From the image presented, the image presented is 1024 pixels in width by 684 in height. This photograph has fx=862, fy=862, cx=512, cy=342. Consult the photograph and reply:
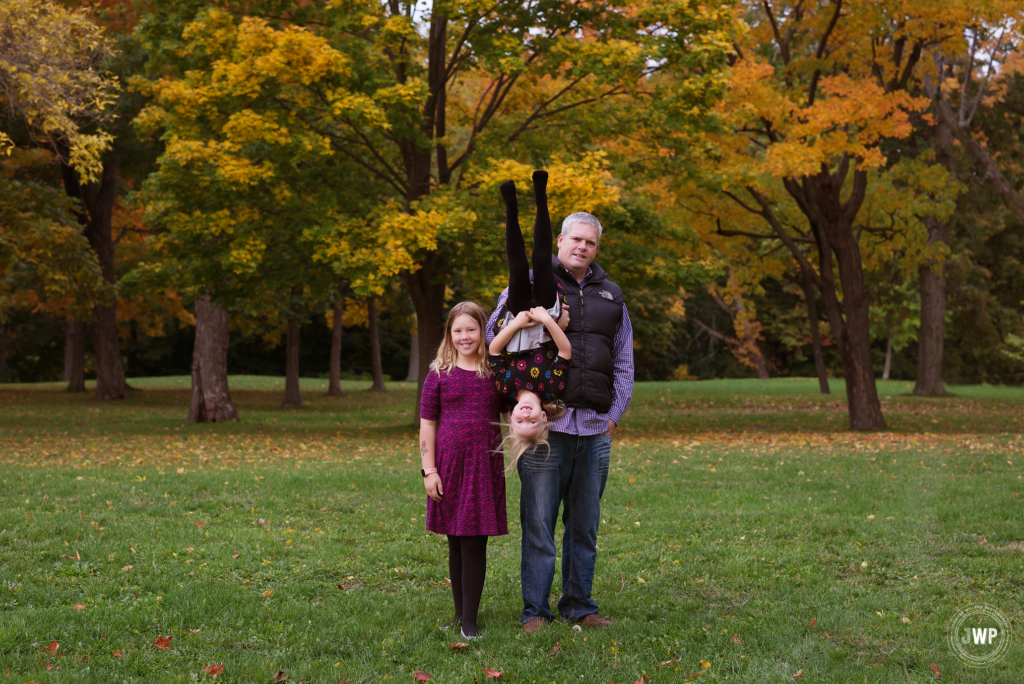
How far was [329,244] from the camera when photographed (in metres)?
13.0

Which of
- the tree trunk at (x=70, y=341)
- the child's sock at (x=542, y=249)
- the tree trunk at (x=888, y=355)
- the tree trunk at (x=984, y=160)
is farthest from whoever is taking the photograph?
the tree trunk at (x=888, y=355)

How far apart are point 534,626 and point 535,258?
188 centimetres

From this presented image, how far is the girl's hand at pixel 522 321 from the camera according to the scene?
4.02 meters

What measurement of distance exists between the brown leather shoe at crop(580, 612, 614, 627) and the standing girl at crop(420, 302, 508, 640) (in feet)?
1.91

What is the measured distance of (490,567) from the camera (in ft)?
19.0

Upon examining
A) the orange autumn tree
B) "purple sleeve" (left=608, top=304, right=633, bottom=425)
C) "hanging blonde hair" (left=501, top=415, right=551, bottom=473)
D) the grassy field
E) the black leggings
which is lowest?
the grassy field

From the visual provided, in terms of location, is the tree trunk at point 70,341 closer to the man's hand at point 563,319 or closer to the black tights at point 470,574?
the black tights at point 470,574

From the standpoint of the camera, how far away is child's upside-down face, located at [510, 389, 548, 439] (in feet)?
13.5

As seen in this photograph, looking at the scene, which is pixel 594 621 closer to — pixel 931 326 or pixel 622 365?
pixel 622 365

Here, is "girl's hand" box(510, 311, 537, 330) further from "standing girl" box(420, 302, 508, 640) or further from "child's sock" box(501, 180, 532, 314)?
"standing girl" box(420, 302, 508, 640)

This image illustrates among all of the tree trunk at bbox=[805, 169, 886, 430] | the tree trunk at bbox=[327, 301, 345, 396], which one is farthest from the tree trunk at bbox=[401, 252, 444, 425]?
the tree trunk at bbox=[327, 301, 345, 396]

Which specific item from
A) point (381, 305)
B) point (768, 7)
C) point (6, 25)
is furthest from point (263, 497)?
point (381, 305)

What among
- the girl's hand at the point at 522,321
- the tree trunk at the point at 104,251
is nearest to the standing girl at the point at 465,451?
the girl's hand at the point at 522,321

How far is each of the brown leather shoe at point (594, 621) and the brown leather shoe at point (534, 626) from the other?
245 millimetres
